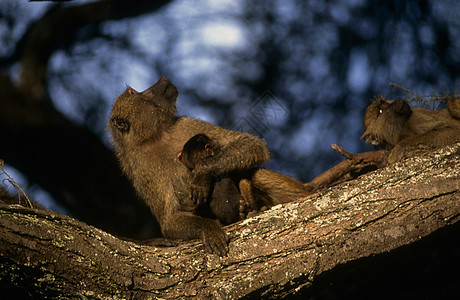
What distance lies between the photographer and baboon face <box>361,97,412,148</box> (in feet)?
12.6

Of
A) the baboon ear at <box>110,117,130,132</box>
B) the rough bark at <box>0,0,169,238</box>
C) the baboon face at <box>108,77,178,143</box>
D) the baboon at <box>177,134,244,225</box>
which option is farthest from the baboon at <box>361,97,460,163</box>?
the rough bark at <box>0,0,169,238</box>

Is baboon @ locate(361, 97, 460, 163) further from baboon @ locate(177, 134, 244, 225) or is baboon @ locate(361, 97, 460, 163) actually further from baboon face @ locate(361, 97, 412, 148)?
baboon @ locate(177, 134, 244, 225)

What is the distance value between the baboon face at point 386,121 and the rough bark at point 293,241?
1.15 metres

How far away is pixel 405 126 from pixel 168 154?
229cm

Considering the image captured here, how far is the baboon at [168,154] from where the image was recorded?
331cm

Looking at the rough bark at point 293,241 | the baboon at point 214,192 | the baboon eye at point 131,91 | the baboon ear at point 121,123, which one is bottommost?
the rough bark at point 293,241

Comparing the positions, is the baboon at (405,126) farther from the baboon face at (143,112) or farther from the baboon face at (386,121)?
the baboon face at (143,112)

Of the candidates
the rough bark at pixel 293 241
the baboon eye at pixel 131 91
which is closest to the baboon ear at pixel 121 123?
the baboon eye at pixel 131 91

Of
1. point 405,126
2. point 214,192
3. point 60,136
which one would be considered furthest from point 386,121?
point 60,136

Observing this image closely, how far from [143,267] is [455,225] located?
206cm

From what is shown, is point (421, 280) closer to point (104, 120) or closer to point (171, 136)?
point (171, 136)

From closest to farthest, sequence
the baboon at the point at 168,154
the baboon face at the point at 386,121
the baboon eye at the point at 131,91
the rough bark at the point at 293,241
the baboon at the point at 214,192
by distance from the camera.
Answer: the rough bark at the point at 293,241 → the baboon at the point at 214,192 → the baboon at the point at 168,154 → the baboon eye at the point at 131,91 → the baboon face at the point at 386,121

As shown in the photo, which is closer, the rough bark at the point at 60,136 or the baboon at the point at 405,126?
the baboon at the point at 405,126

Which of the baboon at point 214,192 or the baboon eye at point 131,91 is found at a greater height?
the baboon eye at point 131,91
